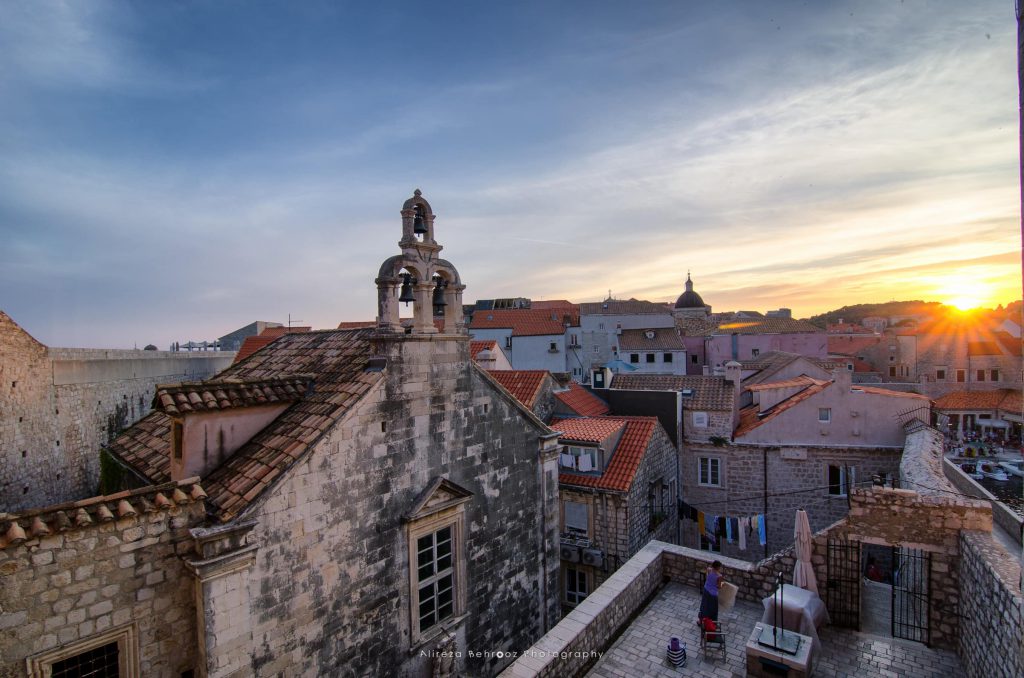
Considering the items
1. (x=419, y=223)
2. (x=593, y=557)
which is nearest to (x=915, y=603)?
(x=593, y=557)

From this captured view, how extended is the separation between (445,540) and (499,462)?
1.98 m

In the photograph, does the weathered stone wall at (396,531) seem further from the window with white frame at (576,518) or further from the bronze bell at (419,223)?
the window with white frame at (576,518)

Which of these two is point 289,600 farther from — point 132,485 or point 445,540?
point 132,485

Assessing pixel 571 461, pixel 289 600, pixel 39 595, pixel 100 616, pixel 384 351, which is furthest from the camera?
pixel 571 461

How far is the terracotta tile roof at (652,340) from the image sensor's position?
42737 mm

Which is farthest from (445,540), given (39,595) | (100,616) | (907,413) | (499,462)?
(907,413)

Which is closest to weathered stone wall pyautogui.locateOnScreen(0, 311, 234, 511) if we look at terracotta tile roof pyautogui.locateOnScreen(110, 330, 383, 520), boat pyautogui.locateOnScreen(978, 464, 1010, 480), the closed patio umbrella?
terracotta tile roof pyautogui.locateOnScreen(110, 330, 383, 520)

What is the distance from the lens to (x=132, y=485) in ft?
33.0

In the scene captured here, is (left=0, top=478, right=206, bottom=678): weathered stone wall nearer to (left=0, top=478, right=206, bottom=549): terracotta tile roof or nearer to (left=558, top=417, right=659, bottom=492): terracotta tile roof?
(left=0, top=478, right=206, bottom=549): terracotta tile roof

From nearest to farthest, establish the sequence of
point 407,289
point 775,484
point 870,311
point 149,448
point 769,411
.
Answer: point 407,289, point 149,448, point 775,484, point 769,411, point 870,311

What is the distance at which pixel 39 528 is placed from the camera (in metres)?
5.61

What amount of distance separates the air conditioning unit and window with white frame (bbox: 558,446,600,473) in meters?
2.50

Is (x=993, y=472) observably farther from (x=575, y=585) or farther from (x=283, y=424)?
(x=283, y=424)

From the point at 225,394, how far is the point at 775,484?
1921cm
